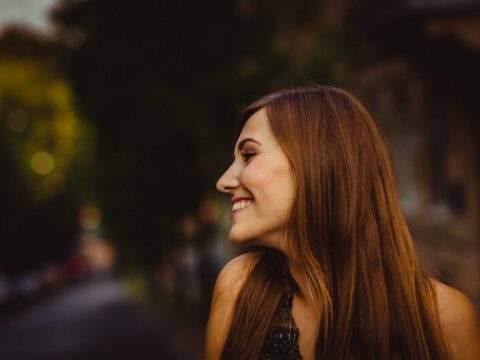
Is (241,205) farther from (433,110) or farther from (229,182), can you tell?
(433,110)

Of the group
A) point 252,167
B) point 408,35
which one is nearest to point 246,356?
point 252,167

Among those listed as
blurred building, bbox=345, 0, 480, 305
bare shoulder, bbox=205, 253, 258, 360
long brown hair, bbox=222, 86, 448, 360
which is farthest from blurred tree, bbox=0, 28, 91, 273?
long brown hair, bbox=222, 86, 448, 360

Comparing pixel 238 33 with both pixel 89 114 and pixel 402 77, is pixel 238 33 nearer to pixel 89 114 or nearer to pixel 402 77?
pixel 89 114

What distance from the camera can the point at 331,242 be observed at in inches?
85.7

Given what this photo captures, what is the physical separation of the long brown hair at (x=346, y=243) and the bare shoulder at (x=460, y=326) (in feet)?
0.11

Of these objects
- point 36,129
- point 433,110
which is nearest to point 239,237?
point 433,110

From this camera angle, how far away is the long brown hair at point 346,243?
Result: 2094 mm

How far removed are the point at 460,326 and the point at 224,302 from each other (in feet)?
2.51

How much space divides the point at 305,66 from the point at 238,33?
111 centimetres

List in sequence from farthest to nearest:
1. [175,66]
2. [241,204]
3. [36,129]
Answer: [36,129]
[175,66]
[241,204]

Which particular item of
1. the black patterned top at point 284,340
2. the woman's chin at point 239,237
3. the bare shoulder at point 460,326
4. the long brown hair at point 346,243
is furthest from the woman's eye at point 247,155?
the bare shoulder at point 460,326

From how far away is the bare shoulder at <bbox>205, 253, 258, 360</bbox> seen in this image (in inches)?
89.8

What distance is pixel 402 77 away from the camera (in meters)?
13.5

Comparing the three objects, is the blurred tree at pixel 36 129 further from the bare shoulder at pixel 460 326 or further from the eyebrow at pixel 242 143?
the bare shoulder at pixel 460 326
